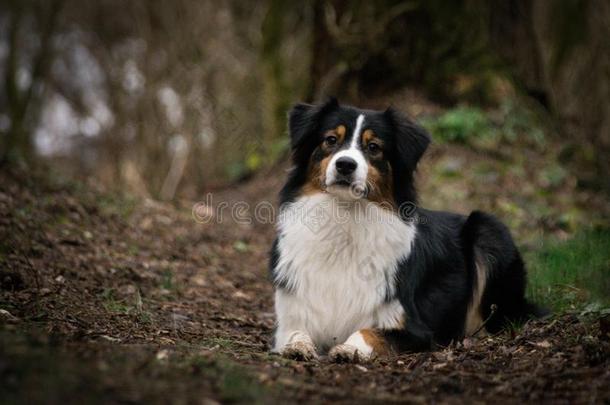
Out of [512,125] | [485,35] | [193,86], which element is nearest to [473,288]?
[512,125]

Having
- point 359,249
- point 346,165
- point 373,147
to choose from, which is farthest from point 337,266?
point 373,147

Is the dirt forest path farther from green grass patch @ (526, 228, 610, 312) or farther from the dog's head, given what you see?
the dog's head

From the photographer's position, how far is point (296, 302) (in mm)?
5125

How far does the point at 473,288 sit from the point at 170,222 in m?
5.18

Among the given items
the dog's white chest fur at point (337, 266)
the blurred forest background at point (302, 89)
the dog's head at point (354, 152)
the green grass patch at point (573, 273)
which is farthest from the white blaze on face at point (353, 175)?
the blurred forest background at point (302, 89)

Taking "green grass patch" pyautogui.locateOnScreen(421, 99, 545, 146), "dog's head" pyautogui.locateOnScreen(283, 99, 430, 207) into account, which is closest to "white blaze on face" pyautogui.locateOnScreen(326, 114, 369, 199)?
"dog's head" pyautogui.locateOnScreen(283, 99, 430, 207)

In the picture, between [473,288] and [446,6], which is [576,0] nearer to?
[446,6]

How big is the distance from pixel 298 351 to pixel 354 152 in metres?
1.58

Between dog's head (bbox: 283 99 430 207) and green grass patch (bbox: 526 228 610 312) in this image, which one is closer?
dog's head (bbox: 283 99 430 207)

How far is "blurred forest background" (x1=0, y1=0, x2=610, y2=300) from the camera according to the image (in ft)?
35.5

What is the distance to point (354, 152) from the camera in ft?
16.7

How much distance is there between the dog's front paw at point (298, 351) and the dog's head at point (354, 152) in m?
1.22

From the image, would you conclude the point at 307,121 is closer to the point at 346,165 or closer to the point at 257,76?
the point at 346,165

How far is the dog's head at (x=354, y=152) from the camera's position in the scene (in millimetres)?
5070
